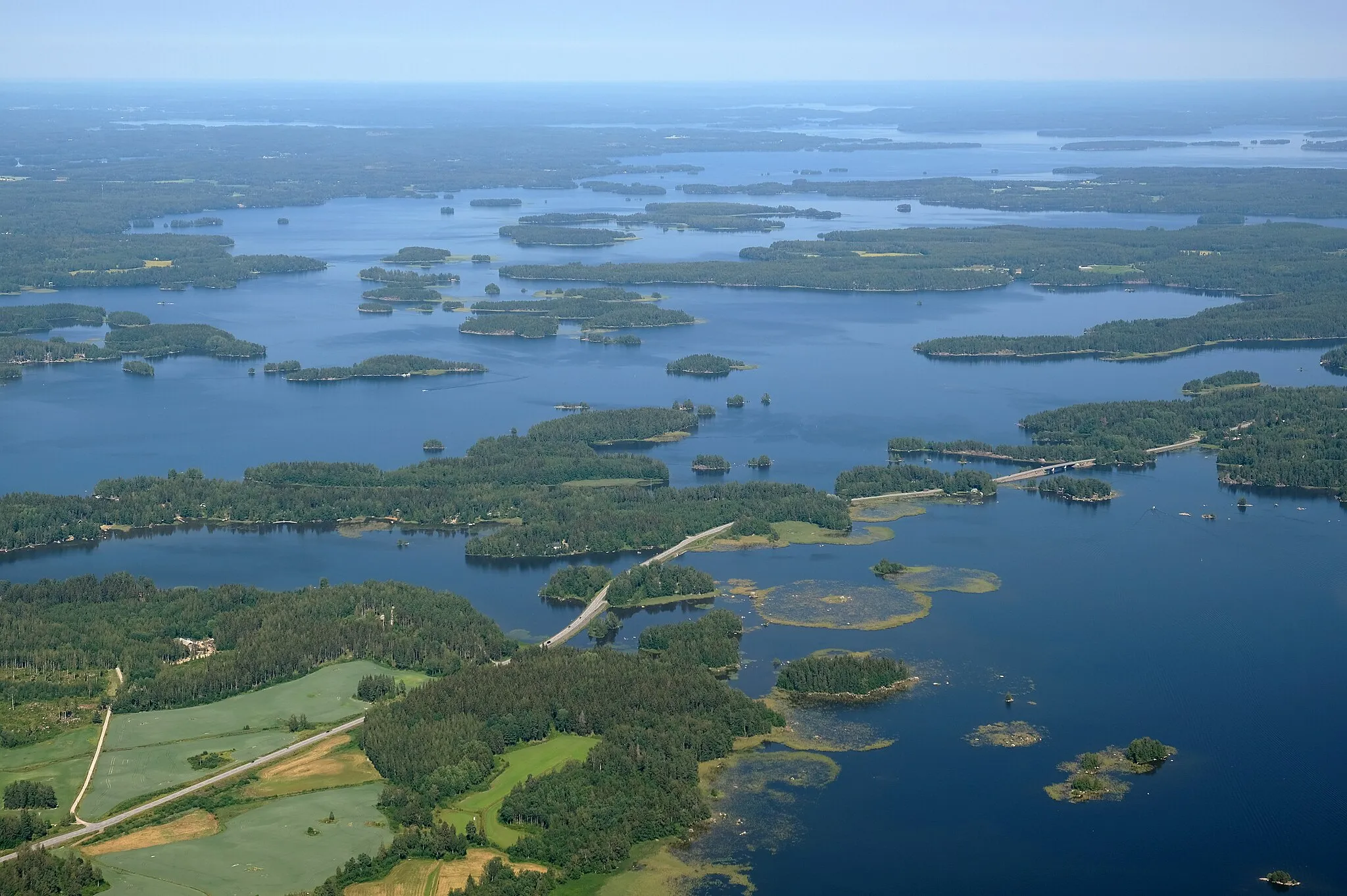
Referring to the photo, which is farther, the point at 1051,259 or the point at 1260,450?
the point at 1051,259

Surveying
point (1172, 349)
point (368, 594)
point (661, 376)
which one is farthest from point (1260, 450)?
point (368, 594)

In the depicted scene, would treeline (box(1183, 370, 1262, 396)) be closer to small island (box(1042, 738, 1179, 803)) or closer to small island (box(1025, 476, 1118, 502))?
small island (box(1025, 476, 1118, 502))

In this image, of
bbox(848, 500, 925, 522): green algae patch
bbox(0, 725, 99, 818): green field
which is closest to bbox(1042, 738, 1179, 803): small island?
bbox(848, 500, 925, 522): green algae patch

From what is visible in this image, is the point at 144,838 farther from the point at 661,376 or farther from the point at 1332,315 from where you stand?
the point at 1332,315

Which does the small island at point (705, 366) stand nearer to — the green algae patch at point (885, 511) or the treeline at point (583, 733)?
the green algae patch at point (885, 511)

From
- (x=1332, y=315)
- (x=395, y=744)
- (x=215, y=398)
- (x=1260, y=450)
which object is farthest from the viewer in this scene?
(x=1332, y=315)

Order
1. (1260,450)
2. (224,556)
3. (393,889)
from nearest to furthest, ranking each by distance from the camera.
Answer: (393,889) → (224,556) → (1260,450)

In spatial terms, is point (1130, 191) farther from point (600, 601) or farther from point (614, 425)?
point (600, 601)
